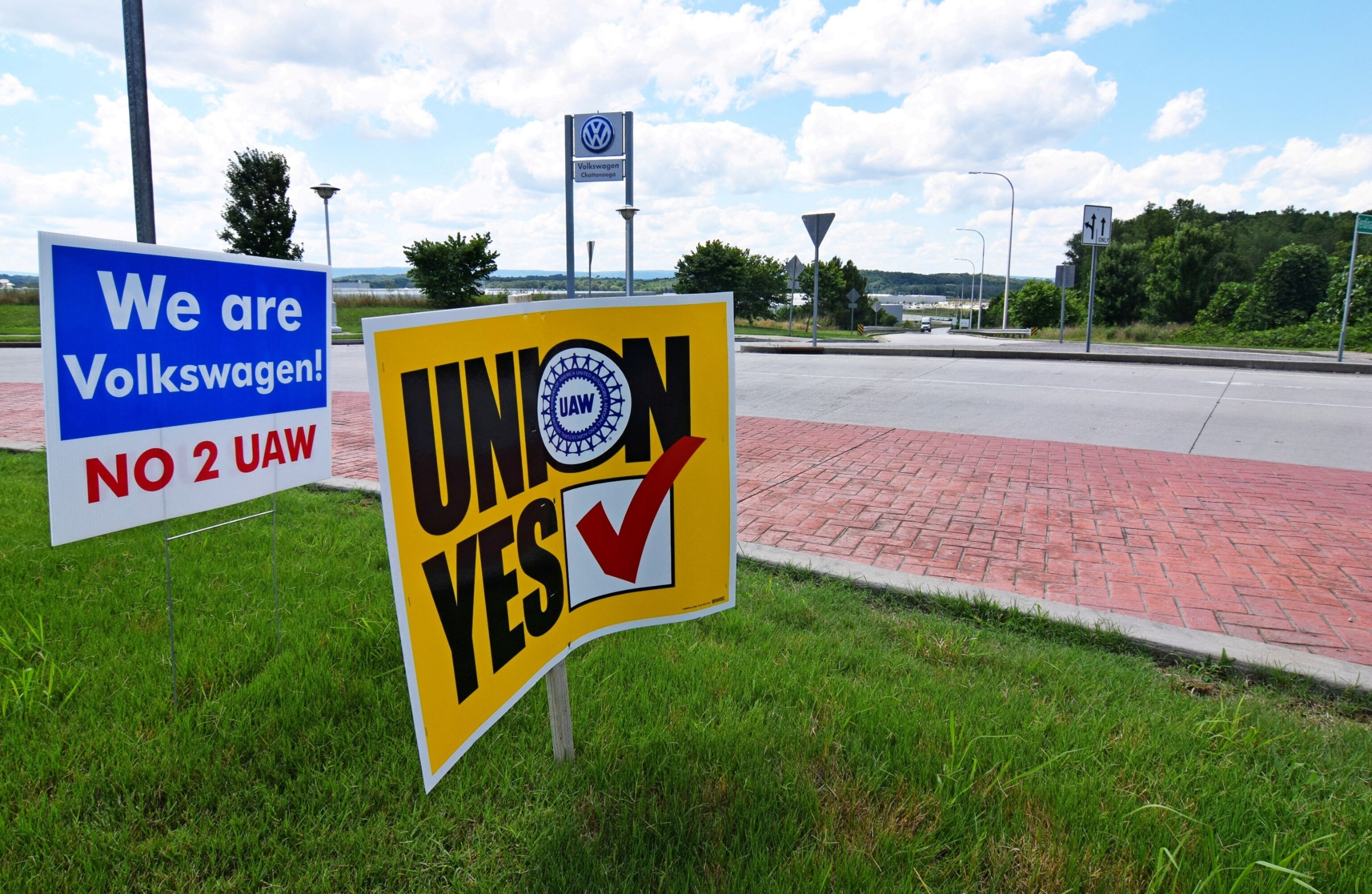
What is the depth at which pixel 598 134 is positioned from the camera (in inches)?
474

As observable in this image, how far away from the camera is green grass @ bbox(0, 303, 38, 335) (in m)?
27.3

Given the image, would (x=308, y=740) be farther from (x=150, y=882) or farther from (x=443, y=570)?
(x=443, y=570)

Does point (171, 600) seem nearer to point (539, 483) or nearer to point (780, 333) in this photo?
point (539, 483)

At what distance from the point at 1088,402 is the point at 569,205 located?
26.1ft

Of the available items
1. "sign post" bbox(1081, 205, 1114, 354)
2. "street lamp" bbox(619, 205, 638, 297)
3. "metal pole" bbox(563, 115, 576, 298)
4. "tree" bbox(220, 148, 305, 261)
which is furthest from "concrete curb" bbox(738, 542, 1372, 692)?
"tree" bbox(220, 148, 305, 261)

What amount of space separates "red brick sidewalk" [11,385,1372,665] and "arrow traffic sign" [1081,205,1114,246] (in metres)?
13.8

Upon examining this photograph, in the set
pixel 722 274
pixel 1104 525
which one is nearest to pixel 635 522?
pixel 1104 525

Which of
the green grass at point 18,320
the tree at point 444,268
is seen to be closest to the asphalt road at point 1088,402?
the green grass at point 18,320

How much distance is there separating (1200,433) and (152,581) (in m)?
9.50

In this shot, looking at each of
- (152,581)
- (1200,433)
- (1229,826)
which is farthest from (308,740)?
(1200,433)

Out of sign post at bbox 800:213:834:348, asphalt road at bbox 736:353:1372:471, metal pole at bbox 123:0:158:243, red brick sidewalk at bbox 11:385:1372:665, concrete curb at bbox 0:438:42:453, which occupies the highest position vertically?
sign post at bbox 800:213:834:348

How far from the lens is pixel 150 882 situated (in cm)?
198

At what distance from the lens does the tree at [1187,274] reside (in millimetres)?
50875

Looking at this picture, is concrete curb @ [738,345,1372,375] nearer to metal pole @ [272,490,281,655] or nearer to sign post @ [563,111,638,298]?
sign post @ [563,111,638,298]
